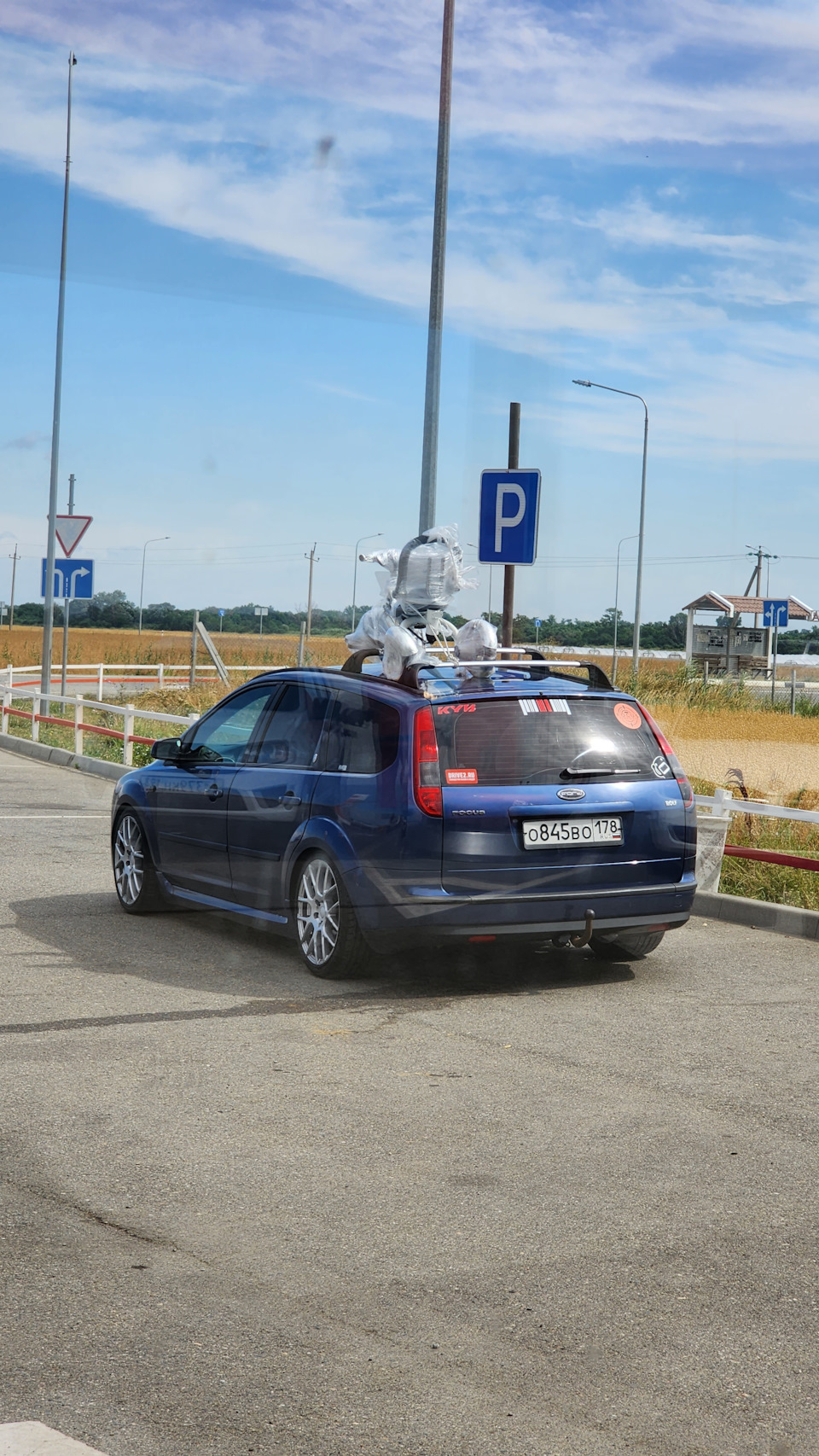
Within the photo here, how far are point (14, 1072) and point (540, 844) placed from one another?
2661 mm

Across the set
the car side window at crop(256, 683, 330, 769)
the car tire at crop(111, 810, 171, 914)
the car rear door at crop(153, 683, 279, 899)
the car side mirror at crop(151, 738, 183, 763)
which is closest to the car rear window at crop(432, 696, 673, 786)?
the car side window at crop(256, 683, 330, 769)

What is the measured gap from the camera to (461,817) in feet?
23.4

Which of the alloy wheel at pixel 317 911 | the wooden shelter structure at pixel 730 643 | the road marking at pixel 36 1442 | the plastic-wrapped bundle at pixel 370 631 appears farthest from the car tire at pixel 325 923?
the wooden shelter structure at pixel 730 643

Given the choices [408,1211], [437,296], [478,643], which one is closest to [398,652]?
[478,643]

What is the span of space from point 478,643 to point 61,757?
1416 centimetres

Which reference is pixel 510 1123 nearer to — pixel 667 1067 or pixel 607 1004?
pixel 667 1067

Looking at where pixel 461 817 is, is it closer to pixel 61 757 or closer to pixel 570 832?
pixel 570 832

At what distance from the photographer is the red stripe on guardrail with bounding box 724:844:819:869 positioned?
9508mm

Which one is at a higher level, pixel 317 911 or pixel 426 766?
pixel 426 766

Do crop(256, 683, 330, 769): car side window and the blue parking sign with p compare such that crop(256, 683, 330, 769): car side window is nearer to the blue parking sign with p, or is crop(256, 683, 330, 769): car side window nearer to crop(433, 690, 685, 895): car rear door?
crop(433, 690, 685, 895): car rear door

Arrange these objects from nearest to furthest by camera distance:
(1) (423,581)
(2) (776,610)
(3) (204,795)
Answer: (3) (204,795) → (1) (423,581) → (2) (776,610)

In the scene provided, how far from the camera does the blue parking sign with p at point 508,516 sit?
41.0ft

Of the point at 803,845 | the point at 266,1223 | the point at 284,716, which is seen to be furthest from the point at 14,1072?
the point at 803,845

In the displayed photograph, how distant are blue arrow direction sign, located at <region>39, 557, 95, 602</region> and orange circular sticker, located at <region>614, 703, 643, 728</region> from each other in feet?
62.8
